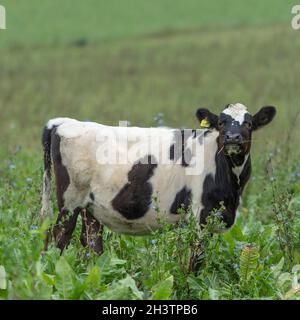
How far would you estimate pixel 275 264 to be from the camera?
8.48 m

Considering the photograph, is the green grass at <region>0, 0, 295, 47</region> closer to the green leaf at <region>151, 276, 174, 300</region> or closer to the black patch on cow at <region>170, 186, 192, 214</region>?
the black patch on cow at <region>170, 186, 192, 214</region>

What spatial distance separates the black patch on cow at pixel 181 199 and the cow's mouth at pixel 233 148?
0.58m

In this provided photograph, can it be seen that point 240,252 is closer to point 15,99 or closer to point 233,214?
point 233,214

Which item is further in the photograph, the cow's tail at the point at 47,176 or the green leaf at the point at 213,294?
the cow's tail at the point at 47,176

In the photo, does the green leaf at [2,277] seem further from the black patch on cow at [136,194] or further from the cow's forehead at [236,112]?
the cow's forehead at [236,112]

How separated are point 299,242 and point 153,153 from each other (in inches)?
73.3

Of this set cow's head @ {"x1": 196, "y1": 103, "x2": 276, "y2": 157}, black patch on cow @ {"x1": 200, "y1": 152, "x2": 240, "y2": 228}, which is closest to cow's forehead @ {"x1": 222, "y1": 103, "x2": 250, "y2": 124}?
cow's head @ {"x1": 196, "y1": 103, "x2": 276, "y2": 157}

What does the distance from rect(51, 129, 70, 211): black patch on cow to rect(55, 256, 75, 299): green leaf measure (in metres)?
1.53

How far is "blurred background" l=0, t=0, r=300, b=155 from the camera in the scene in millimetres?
24359

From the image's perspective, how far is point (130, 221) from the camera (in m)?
8.18

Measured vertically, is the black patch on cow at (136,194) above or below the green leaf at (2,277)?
above

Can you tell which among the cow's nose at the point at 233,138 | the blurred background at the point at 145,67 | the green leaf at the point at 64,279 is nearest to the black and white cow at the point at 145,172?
the cow's nose at the point at 233,138

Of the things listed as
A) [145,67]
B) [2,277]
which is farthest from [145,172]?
[145,67]

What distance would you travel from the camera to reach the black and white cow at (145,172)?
8.08 metres
